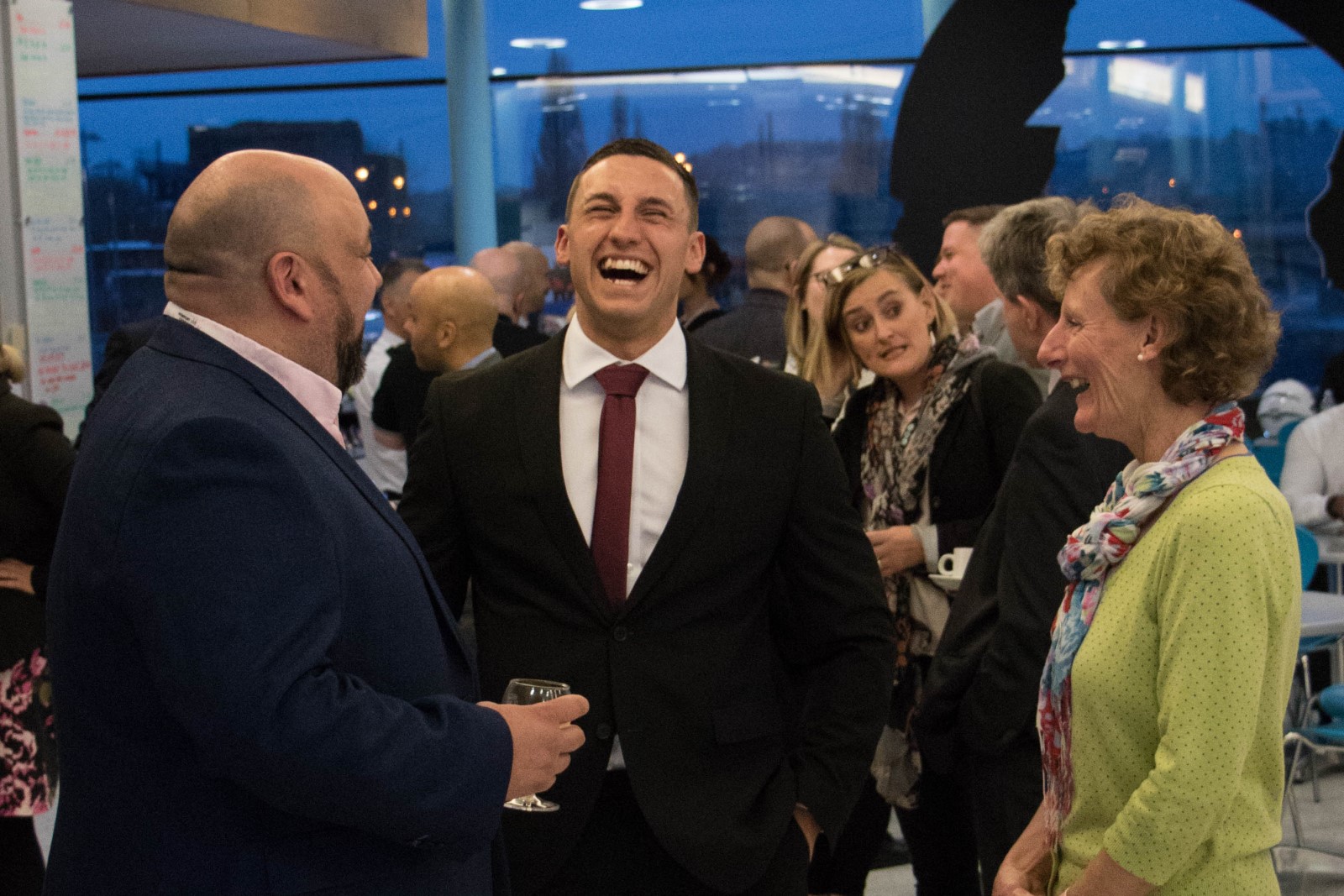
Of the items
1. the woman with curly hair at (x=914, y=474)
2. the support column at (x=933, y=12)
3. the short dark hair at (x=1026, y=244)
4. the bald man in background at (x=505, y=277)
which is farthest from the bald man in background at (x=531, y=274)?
the short dark hair at (x=1026, y=244)

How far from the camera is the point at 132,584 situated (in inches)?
52.1

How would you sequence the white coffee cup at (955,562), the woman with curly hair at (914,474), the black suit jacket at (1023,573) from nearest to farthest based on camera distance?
the black suit jacket at (1023,573), the white coffee cup at (955,562), the woman with curly hair at (914,474)

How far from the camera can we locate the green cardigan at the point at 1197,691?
1.58 m

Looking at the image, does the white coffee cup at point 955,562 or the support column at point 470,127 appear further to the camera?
the support column at point 470,127

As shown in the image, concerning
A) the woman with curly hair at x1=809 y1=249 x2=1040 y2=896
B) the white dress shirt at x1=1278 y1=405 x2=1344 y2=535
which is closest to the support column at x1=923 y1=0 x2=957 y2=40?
the white dress shirt at x1=1278 y1=405 x2=1344 y2=535

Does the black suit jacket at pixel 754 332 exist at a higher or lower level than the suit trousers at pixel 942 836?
higher

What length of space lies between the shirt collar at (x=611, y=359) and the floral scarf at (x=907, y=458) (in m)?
1.01

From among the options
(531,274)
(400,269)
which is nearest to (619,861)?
(400,269)

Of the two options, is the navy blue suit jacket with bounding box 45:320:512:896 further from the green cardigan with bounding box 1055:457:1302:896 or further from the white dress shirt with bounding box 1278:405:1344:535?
the white dress shirt with bounding box 1278:405:1344:535

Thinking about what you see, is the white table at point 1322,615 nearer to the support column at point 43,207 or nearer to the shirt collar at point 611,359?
the shirt collar at point 611,359

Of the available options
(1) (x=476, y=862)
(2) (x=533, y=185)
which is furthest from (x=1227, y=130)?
(1) (x=476, y=862)

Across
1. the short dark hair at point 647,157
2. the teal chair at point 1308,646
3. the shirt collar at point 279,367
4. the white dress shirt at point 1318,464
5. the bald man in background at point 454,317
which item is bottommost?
the teal chair at point 1308,646

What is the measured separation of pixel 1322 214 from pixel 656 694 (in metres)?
7.69

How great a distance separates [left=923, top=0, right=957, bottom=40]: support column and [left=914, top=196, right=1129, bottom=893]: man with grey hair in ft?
19.3
